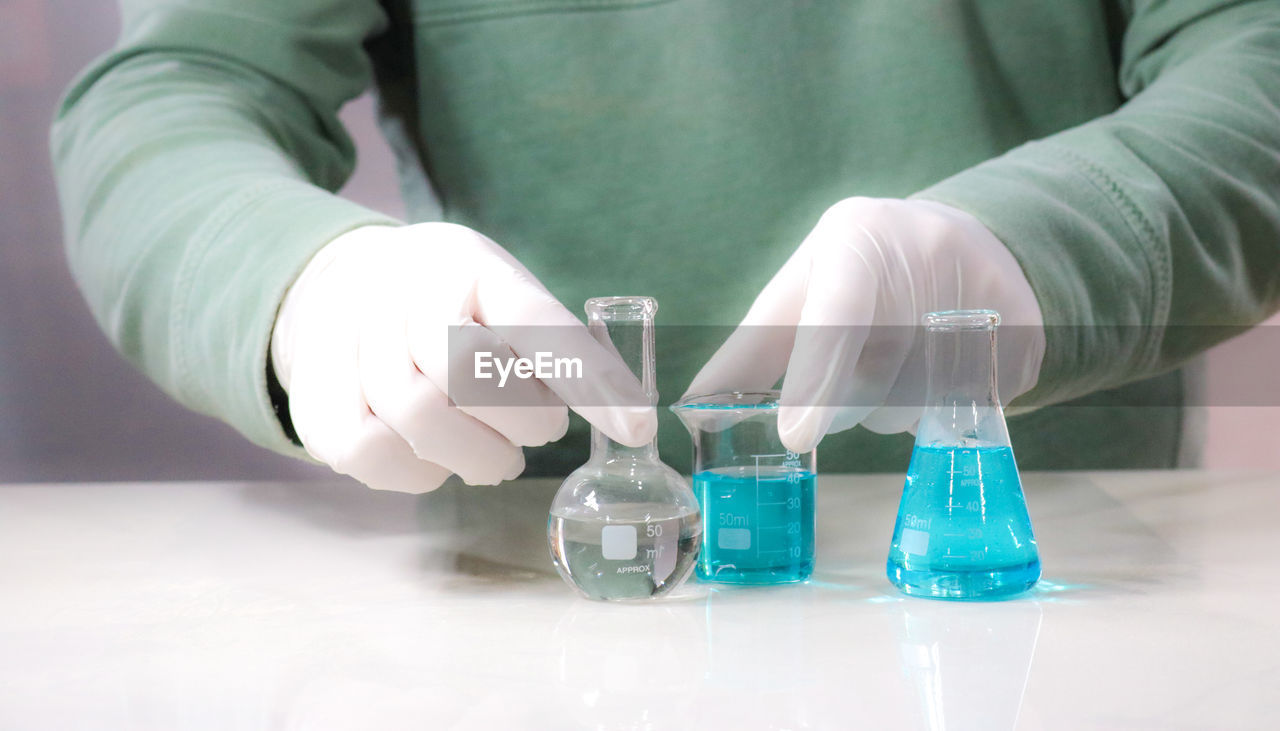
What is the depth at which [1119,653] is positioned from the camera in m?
0.73

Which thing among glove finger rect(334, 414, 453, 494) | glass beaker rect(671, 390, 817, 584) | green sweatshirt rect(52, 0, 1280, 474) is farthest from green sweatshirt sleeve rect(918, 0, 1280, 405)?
glove finger rect(334, 414, 453, 494)

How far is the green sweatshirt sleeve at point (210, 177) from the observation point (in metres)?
1.12

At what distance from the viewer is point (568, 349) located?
2.87ft

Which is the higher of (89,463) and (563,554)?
(563,554)

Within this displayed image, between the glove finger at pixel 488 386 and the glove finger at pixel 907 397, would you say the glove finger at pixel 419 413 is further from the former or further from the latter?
the glove finger at pixel 907 397

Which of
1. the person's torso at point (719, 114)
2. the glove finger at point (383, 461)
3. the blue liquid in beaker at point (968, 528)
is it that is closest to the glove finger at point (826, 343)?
the blue liquid in beaker at point (968, 528)

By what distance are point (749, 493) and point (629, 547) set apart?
127mm

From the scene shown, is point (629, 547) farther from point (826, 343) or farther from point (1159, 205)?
point (1159, 205)

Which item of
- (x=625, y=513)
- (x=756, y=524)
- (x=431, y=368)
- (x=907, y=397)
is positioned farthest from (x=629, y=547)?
(x=907, y=397)

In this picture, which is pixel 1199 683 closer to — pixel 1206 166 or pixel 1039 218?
pixel 1039 218

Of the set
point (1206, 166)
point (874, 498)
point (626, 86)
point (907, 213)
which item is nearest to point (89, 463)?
point (626, 86)

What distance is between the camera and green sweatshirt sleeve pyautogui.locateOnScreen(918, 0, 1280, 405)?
117cm

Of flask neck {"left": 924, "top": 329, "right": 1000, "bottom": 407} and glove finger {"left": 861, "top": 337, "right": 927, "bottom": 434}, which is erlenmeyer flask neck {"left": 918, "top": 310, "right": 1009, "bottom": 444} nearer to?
flask neck {"left": 924, "top": 329, "right": 1000, "bottom": 407}

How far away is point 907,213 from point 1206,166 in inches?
20.8
